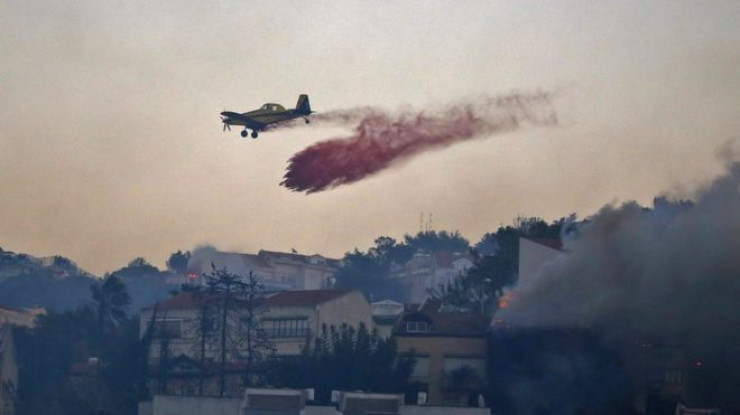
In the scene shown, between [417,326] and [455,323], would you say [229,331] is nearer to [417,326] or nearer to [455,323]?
[417,326]

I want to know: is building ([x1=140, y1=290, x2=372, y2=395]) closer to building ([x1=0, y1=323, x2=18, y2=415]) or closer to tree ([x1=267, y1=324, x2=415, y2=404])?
tree ([x1=267, y1=324, x2=415, y2=404])

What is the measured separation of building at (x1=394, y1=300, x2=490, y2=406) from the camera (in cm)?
10750

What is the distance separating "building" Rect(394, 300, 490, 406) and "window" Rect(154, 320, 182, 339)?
22.6m

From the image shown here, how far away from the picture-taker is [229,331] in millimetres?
123812

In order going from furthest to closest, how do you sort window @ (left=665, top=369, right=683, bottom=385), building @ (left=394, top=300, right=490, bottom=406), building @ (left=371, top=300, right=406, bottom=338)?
building @ (left=371, top=300, right=406, bottom=338) → building @ (left=394, top=300, right=490, bottom=406) → window @ (left=665, top=369, right=683, bottom=385)

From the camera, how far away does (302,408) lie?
95.9 m

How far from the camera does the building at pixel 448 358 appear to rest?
108 meters

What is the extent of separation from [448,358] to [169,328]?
29806 mm

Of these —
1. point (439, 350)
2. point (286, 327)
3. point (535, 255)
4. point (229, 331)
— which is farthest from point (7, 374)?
point (535, 255)

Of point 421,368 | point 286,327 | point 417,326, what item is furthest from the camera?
point 286,327

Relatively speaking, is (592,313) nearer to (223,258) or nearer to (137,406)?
(137,406)

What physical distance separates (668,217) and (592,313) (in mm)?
10721

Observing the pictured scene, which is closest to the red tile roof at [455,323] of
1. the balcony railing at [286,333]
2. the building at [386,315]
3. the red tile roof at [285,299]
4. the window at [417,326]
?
the window at [417,326]

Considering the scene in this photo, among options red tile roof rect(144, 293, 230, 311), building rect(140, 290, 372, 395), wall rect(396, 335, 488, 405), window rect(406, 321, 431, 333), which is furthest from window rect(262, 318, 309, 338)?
wall rect(396, 335, 488, 405)
